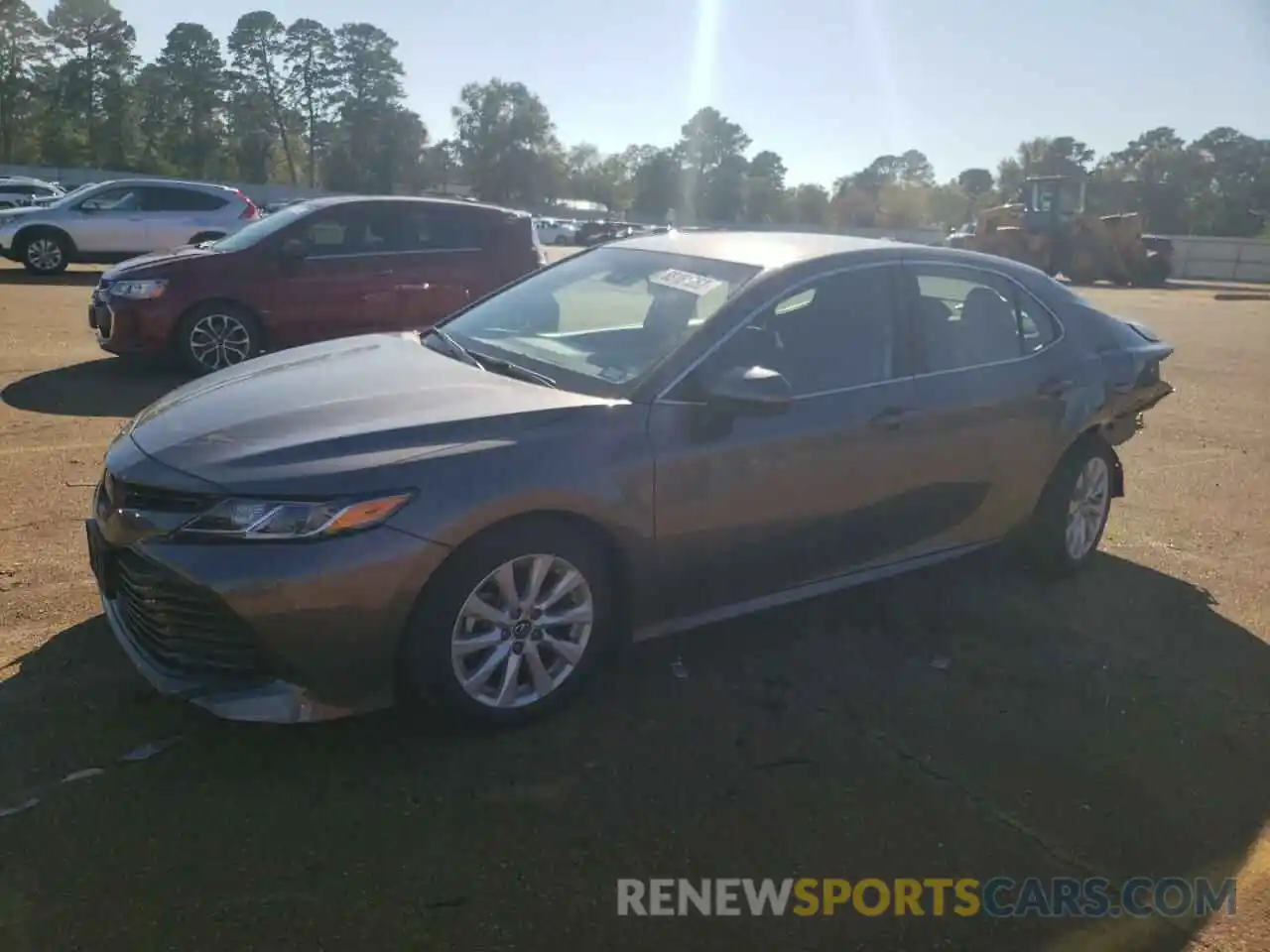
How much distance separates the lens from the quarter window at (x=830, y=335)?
393 centimetres

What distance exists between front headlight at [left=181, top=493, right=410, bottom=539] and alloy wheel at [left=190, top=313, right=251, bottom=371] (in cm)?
609

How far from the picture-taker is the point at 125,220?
55.5 ft

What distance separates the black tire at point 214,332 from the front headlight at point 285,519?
5964 millimetres

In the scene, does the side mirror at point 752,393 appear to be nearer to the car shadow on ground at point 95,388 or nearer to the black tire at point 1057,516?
the black tire at point 1057,516

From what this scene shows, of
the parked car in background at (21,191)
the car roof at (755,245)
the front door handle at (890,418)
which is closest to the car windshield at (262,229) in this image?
the car roof at (755,245)

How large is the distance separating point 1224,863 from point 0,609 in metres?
4.26

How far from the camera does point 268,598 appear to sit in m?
2.86

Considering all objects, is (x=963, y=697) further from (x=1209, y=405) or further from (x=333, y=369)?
→ (x=1209, y=405)

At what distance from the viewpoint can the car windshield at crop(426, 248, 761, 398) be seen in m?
3.77

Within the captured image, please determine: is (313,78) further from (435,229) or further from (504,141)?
(435,229)

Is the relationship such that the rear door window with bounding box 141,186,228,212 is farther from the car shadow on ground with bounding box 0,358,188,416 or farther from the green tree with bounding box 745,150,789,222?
the green tree with bounding box 745,150,789,222

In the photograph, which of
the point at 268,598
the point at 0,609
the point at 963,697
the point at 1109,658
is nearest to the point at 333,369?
the point at 268,598

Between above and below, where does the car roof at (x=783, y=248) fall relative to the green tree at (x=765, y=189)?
below

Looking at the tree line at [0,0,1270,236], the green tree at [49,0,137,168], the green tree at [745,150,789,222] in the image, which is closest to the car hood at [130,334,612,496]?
the tree line at [0,0,1270,236]
